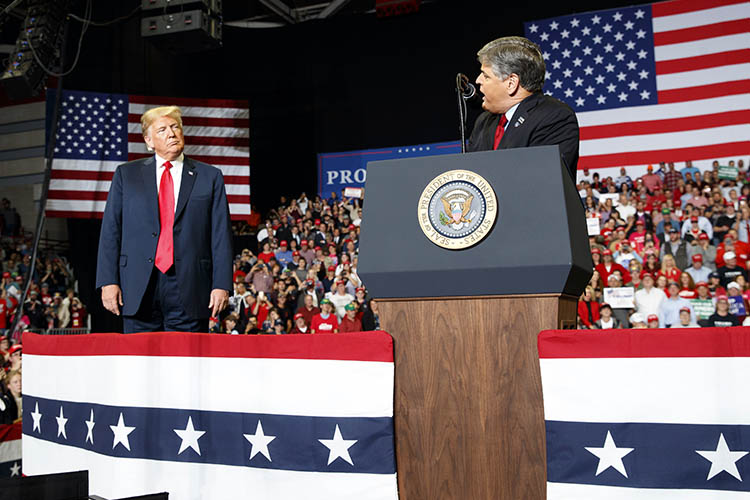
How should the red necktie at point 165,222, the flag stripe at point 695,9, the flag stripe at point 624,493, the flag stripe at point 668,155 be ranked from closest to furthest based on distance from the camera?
the flag stripe at point 624,493 < the red necktie at point 165,222 < the flag stripe at point 668,155 < the flag stripe at point 695,9

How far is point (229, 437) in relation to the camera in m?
1.64

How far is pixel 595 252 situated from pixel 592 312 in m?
1.14

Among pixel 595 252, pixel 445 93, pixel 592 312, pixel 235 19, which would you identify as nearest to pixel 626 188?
pixel 595 252

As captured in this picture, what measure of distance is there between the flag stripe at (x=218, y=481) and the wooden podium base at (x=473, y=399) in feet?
0.34

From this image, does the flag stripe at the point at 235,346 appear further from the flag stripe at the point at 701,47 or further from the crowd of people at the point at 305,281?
the flag stripe at the point at 701,47

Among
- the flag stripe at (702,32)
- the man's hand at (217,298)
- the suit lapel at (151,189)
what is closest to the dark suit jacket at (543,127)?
the man's hand at (217,298)

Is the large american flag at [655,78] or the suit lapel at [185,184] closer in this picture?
the suit lapel at [185,184]

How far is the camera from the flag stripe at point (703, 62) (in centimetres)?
1105

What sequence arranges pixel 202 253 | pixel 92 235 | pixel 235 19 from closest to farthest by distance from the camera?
1. pixel 202 253
2. pixel 92 235
3. pixel 235 19

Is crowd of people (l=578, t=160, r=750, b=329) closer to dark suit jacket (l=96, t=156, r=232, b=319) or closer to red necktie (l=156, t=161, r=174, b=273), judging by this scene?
dark suit jacket (l=96, t=156, r=232, b=319)

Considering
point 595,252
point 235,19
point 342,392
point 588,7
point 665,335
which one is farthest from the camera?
point 235,19

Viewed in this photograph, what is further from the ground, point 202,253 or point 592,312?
point 202,253

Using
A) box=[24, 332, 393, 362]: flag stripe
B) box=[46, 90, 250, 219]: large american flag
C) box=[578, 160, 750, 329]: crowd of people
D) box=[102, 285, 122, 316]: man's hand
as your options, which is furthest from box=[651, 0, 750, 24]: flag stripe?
box=[24, 332, 393, 362]: flag stripe

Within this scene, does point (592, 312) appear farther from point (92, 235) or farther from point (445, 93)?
point (92, 235)
